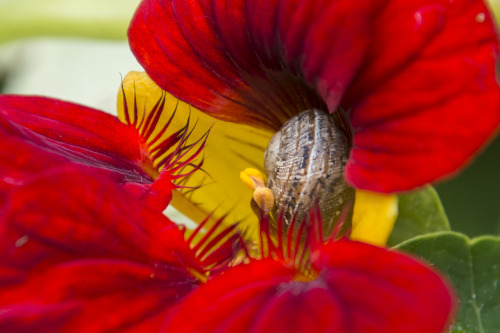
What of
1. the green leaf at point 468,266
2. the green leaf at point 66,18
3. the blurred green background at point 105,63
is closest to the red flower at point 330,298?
the green leaf at point 468,266

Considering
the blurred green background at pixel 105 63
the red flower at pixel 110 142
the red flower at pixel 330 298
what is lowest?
the blurred green background at pixel 105 63

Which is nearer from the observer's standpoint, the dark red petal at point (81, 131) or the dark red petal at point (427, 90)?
the dark red petal at point (427, 90)

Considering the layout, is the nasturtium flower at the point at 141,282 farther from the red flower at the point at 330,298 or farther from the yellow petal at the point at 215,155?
the yellow petal at the point at 215,155

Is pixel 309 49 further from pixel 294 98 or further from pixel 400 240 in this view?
pixel 400 240

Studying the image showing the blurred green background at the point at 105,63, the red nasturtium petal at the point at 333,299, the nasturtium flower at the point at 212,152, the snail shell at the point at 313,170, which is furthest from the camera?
the blurred green background at the point at 105,63

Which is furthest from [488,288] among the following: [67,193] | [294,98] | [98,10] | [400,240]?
[98,10]
